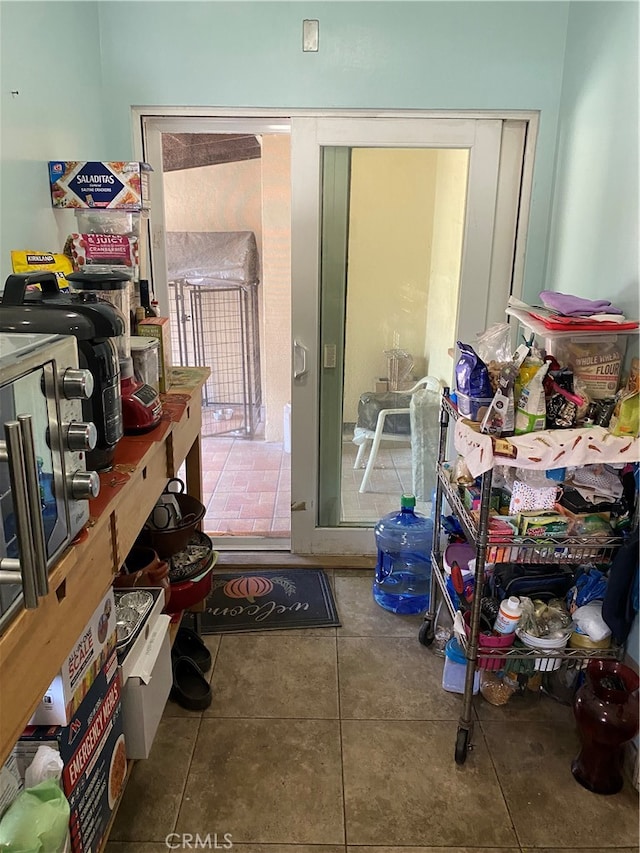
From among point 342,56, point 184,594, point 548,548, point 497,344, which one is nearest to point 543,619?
point 548,548

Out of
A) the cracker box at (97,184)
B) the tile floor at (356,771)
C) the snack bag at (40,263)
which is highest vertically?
the cracker box at (97,184)

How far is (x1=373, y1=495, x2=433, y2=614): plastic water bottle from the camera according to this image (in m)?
2.75

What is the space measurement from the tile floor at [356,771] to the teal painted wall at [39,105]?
150cm

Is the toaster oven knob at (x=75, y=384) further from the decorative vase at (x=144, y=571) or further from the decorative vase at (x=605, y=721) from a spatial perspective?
the decorative vase at (x=605, y=721)

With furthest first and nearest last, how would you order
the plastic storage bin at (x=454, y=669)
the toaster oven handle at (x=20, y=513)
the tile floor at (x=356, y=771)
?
the plastic storage bin at (x=454, y=669)
the tile floor at (x=356, y=771)
the toaster oven handle at (x=20, y=513)

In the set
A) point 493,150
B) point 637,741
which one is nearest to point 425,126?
point 493,150

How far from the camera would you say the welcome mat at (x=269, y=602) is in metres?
2.56

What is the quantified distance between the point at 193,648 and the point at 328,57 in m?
2.28

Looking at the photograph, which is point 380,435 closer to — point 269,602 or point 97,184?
point 269,602

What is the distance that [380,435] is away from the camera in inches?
117

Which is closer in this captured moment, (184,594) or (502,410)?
(502,410)

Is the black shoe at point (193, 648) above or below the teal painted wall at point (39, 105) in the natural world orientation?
below

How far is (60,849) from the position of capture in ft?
3.87

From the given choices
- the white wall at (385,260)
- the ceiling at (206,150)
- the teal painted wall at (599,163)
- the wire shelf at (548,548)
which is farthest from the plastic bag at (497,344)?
the ceiling at (206,150)
